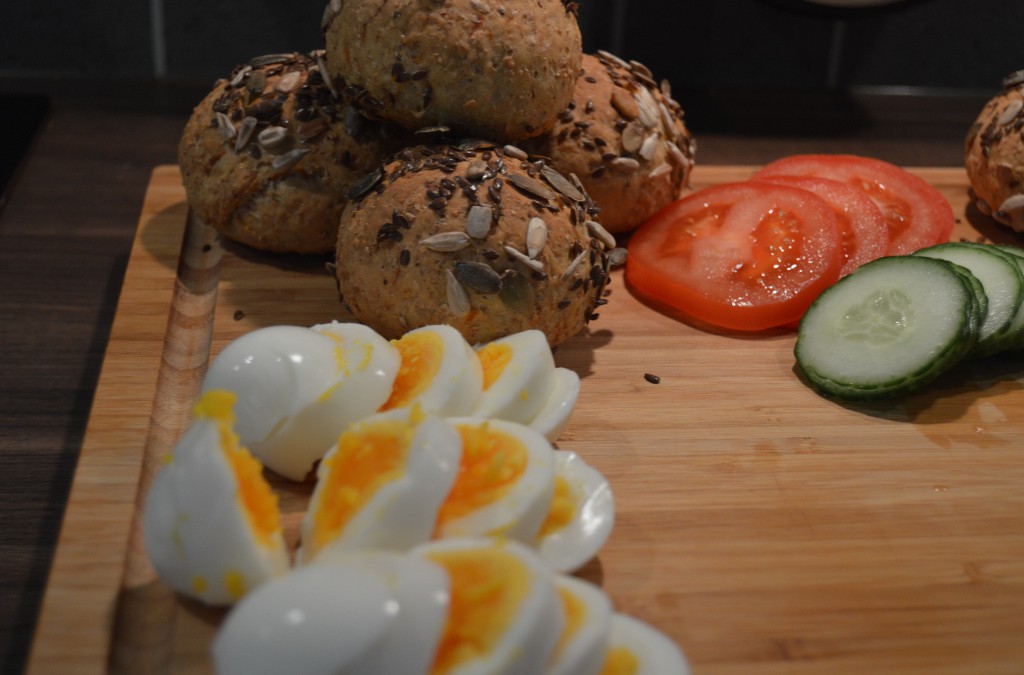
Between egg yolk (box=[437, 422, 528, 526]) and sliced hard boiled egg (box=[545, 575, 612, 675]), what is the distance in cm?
19

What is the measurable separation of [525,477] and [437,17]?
1.06 meters

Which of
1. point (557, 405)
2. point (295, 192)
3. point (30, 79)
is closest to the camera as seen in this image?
point (557, 405)

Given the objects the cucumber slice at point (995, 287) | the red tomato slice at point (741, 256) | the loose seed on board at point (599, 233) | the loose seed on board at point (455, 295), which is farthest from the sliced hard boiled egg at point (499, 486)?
the cucumber slice at point (995, 287)

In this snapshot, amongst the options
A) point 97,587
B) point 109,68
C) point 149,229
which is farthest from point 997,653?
point 109,68

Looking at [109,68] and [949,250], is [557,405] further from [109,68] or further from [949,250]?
[109,68]

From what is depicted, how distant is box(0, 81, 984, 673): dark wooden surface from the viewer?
2.05 metres

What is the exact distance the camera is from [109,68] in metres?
4.11

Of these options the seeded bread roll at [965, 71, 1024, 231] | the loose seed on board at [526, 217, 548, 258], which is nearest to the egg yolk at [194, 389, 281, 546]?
the loose seed on board at [526, 217, 548, 258]

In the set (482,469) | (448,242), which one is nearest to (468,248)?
(448,242)

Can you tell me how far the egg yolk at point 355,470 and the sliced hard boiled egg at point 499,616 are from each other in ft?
0.63

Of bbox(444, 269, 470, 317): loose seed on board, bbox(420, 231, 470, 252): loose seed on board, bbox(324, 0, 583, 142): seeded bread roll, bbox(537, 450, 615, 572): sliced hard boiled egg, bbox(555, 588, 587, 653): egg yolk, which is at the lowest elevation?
bbox(537, 450, 615, 572): sliced hard boiled egg

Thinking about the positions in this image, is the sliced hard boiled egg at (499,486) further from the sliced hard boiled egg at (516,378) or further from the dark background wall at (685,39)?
the dark background wall at (685,39)

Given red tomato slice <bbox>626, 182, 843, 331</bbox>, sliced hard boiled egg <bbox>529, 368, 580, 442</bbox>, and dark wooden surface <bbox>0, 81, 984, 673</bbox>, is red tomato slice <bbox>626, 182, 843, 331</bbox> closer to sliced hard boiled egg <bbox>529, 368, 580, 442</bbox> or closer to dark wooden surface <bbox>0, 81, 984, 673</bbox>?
sliced hard boiled egg <bbox>529, 368, 580, 442</bbox>

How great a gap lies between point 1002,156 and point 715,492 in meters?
1.60
